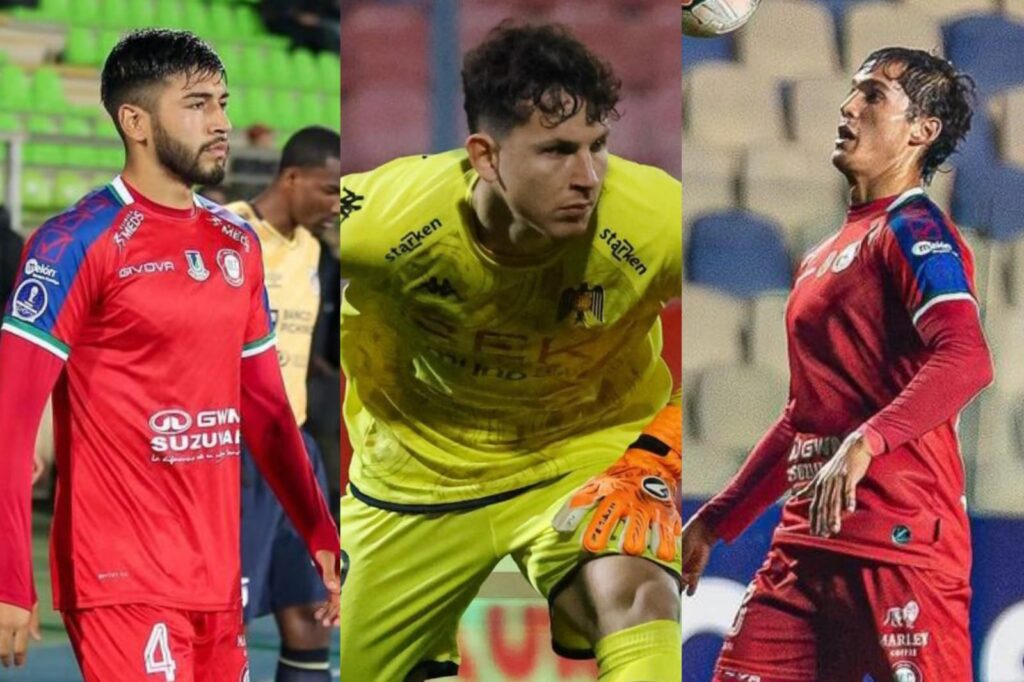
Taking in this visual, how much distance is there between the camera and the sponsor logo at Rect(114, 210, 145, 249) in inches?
136

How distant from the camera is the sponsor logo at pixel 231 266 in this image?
11.7ft

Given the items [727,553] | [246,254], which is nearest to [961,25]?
[727,553]

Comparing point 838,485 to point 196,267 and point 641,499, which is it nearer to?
point 641,499

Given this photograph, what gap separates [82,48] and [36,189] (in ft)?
1.07

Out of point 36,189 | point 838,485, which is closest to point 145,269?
point 36,189

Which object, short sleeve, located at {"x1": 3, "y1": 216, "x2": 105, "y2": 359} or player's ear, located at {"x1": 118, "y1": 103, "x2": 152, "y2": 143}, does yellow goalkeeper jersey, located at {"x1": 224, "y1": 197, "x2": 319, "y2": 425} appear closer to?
player's ear, located at {"x1": 118, "y1": 103, "x2": 152, "y2": 143}

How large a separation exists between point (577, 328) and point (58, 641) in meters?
1.37

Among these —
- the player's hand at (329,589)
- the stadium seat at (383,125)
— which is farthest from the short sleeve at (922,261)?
the player's hand at (329,589)

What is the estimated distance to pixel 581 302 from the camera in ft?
12.7

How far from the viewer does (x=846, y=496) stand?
3.81 m

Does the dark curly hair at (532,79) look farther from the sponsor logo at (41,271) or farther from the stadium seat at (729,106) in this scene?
the sponsor logo at (41,271)

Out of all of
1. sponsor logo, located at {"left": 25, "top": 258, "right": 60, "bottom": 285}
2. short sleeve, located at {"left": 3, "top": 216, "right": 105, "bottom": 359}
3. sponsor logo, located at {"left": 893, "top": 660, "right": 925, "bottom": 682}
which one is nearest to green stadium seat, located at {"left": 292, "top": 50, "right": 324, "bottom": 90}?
short sleeve, located at {"left": 3, "top": 216, "right": 105, "bottom": 359}

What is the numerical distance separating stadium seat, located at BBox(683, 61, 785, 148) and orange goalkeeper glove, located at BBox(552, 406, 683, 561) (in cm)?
67

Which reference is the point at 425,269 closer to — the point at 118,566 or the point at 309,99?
the point at 309,99
